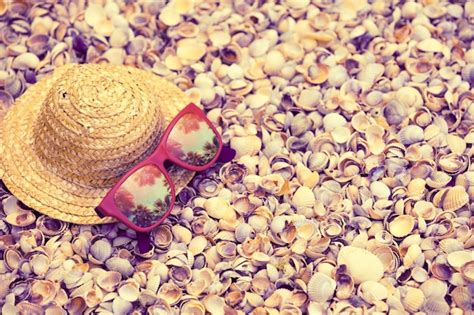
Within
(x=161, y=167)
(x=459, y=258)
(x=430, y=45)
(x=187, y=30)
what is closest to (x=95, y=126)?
(x=161, y=167)

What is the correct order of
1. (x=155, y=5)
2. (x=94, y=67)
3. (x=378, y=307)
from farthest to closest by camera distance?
(x=155, y=5), (x=94, y=67), (x=378, y=307)

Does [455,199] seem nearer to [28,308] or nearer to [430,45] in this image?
[430,45]

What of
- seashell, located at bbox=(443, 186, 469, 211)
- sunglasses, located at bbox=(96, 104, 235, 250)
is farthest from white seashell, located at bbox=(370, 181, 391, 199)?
sunglasses, located at bbox=(96, 104, 235, 250)

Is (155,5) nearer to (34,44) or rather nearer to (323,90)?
(34,44)

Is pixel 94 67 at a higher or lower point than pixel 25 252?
higher

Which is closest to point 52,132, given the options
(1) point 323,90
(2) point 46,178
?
(2) point 46,178

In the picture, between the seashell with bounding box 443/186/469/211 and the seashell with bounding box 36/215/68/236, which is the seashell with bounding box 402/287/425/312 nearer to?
the seashell with bounding box 443/186/469/211
